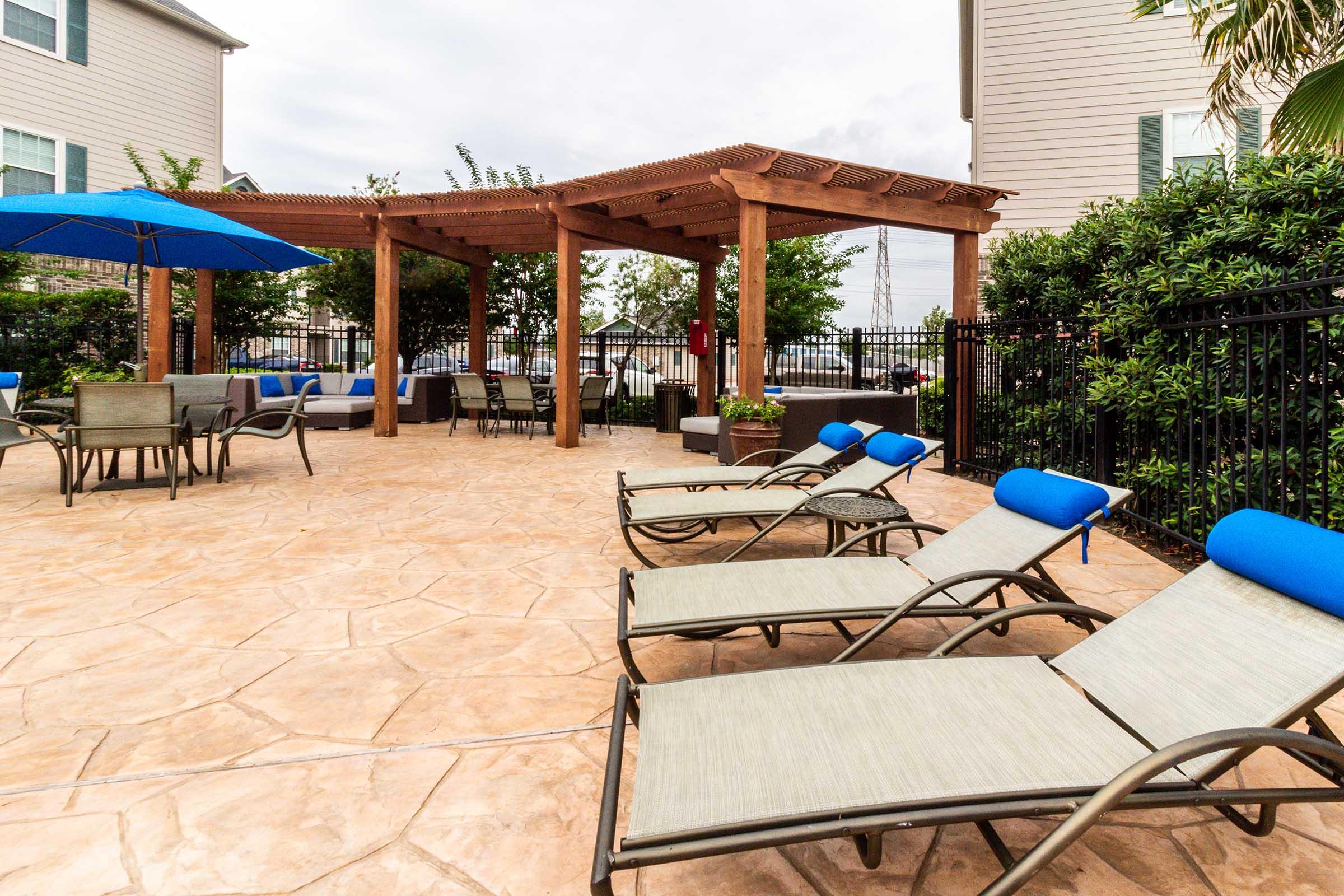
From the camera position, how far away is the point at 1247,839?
1.86m

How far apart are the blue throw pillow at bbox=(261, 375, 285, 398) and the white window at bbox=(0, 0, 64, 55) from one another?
865 cm

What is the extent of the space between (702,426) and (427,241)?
6066 millimetres

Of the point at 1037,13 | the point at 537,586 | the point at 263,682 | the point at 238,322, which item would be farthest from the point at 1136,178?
the point at 238,322

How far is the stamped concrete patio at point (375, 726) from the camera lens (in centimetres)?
174

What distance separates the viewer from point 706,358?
42.4 feet

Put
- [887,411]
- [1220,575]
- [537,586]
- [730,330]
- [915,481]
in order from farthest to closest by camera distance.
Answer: [730,330]
[887,411]
[915,481]
[537,586]
[1220,575]

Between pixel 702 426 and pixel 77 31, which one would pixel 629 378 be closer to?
pixel 702 426

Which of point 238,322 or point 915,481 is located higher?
point 238,322

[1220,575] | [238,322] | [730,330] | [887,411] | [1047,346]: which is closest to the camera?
[1220,575]

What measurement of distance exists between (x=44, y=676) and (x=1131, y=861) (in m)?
3.66

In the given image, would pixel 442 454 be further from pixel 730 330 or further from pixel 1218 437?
pixel 730 330

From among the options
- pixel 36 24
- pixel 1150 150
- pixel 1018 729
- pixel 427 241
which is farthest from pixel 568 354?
pixel 36 24

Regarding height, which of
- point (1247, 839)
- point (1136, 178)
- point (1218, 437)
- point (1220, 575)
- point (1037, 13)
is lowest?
point (1247, 839)

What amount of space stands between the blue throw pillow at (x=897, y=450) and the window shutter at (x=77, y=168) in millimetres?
17446
